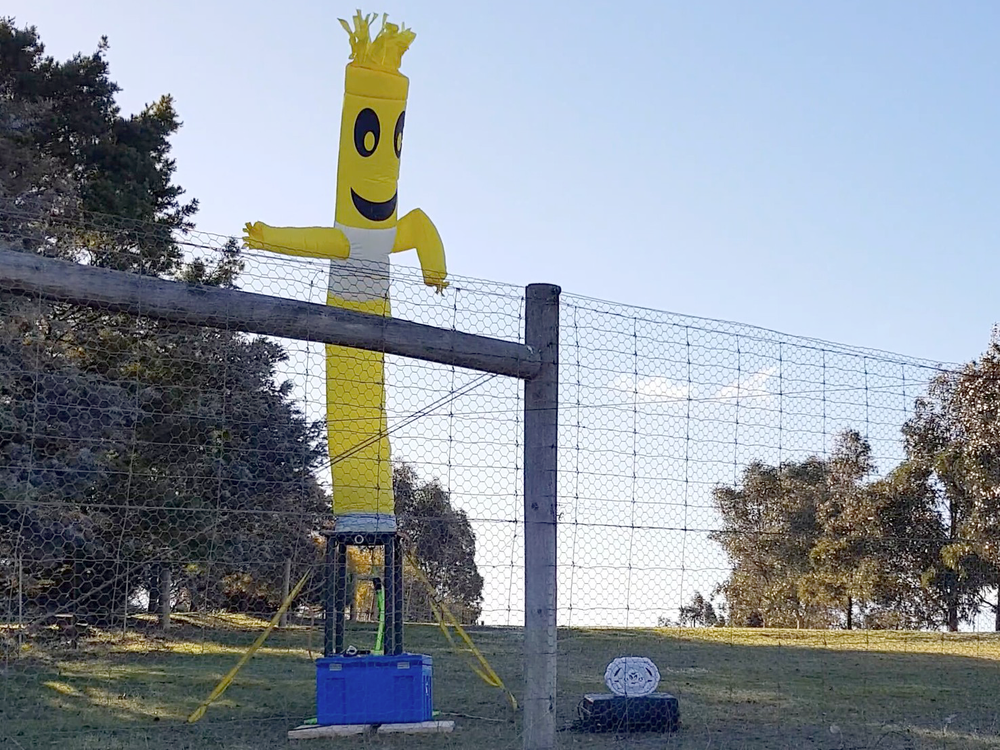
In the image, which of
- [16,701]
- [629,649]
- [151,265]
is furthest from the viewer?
[629,649]

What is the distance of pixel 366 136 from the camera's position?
737 centimetres

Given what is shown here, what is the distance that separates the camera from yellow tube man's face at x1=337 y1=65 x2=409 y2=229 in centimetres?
728

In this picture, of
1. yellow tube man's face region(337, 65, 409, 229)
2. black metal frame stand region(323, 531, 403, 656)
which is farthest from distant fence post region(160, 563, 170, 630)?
yellow tube man's face region(337, 65, 409, 229)

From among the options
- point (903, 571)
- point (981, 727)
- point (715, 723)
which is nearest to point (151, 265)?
point (715, 723)

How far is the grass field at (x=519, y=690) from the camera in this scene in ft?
20.6

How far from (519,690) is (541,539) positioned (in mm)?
3568

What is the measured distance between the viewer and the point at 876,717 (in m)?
6.99

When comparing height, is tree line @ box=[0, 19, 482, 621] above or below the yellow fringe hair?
below

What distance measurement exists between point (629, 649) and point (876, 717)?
375 cm

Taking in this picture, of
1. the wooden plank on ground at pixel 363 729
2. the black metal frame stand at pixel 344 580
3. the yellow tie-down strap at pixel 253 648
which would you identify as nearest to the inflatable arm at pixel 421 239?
the black metal frame stand at pixel 344 580

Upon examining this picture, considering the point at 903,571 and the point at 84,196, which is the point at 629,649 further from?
the point at 84,196

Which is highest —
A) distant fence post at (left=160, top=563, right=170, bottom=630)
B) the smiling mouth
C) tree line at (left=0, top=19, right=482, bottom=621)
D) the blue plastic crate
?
the smiling mouth

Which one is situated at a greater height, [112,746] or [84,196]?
[84,196]

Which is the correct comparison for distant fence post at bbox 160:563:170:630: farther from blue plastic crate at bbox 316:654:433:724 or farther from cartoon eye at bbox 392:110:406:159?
cartoon eye at bbox 392:110:406:159
